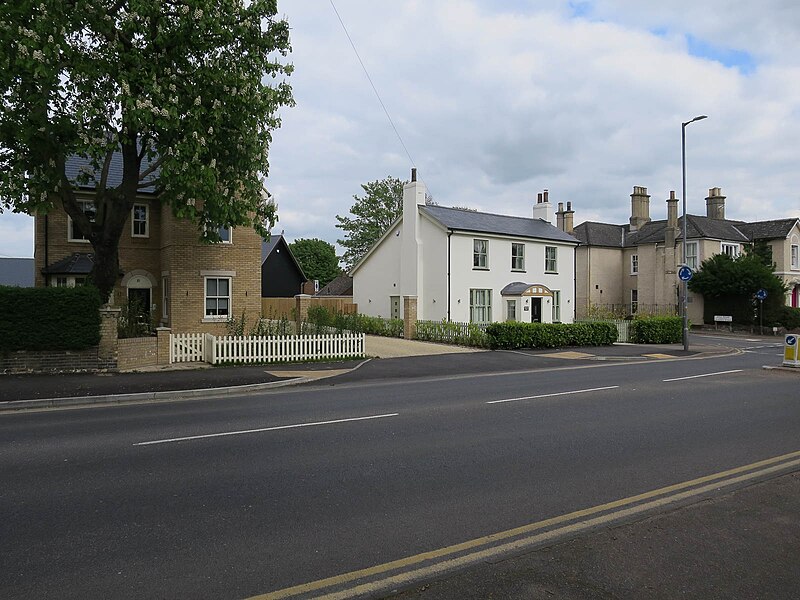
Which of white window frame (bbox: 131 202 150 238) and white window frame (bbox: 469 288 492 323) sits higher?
white window frame (bbox: 131 202 150 238)

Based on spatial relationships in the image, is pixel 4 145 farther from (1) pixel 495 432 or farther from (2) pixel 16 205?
(1) pixel 495 432

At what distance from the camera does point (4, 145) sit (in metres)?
15.9

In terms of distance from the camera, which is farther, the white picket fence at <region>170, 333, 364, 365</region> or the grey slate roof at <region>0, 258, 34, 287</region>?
the grey slate roof at <region>0, 258, 34, 287</region>

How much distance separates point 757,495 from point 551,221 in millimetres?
35993

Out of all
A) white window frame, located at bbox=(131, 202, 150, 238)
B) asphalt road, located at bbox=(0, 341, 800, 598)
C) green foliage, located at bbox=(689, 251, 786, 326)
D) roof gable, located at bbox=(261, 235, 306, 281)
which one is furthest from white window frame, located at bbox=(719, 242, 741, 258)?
white window frame, located at bbox=(131, 202, 150, 238)

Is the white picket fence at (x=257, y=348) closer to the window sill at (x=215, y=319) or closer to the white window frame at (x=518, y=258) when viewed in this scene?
the window sill at (x=215, y=319)

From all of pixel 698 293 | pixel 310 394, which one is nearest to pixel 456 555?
pixel 310 394

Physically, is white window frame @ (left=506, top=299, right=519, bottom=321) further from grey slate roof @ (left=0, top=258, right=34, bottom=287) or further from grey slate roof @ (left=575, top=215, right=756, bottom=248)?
grey slate roof @ (left=0, top=258, right=34, bottom=287)

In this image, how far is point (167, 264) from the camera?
22.9 m

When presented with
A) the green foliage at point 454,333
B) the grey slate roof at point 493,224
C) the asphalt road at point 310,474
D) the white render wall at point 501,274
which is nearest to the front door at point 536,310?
the white render wall at point 501,274

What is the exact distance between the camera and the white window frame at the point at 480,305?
108 ft

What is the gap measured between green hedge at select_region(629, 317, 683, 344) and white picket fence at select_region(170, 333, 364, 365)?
16.2m

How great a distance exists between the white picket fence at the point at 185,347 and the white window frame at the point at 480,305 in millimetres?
17180

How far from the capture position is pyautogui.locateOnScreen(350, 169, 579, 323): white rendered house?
32312 millimetres
